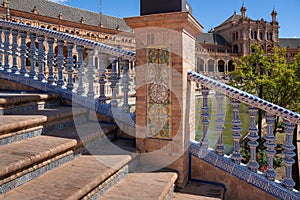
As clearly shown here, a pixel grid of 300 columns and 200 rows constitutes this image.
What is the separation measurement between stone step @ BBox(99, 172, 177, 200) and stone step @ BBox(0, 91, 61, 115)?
5.41ft

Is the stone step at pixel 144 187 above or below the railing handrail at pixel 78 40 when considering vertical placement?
below

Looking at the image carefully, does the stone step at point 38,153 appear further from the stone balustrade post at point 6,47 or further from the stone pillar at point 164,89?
the stone balustrade post at point 6,47

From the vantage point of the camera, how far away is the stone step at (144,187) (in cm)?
234

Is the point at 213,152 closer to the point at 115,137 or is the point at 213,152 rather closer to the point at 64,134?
the point at 115,137

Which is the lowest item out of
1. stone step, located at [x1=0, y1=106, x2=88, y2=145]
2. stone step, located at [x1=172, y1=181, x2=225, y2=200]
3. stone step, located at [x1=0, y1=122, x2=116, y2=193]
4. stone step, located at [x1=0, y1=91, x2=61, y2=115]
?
stone step, located at [x1=172, y1=181, x2=225, y2=200]

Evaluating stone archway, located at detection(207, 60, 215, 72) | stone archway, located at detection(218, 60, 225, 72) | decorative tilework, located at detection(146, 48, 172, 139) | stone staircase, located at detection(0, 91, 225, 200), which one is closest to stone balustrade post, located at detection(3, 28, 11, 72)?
stone staircase, located at detection(0, 91, 225, 200)

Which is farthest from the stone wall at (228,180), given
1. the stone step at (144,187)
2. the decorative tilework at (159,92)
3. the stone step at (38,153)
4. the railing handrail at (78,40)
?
the railing handrail at (78,40)

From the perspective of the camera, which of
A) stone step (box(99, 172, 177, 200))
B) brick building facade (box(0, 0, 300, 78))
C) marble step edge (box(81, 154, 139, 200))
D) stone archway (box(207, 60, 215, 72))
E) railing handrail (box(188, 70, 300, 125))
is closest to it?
marble step edge (box(81, 154, 139, 200))

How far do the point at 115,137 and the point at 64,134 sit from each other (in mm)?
789

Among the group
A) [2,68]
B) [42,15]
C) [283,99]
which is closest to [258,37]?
[42,15]

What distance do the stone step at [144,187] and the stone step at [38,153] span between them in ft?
1.90

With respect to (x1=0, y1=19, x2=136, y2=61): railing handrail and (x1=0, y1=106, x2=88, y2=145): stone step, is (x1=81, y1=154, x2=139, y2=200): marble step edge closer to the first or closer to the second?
(x1=0, y1=106, x2=88, y2=145): stone step

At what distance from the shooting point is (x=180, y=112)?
297 centimetres

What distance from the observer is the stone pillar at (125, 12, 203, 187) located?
9.61ft
